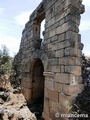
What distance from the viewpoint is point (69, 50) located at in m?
3.50

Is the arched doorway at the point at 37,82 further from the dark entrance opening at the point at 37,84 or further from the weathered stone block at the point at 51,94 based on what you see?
the weathered stone block at the point at 51,94

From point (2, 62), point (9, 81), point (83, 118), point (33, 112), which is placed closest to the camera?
point (83, 118)

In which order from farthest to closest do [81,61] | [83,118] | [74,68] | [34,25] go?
[34,25]
[81,61]
[74,68]
[83,118]

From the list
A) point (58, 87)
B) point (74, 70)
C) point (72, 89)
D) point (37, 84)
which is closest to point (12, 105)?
point (37, 84)

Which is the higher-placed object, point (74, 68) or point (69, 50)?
point (69, 50)

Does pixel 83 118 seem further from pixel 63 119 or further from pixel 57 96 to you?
pixel 57 96

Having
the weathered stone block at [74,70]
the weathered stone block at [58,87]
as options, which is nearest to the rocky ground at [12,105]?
the weathered stone block at [58,87]

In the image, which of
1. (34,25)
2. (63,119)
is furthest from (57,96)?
(34,25)

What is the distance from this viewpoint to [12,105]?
567cm

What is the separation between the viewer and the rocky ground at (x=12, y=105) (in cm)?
437

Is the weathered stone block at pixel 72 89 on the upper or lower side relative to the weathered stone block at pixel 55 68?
lower

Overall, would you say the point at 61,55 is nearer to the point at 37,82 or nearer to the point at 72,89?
the point at 72,89

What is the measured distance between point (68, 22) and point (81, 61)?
1.17 metres

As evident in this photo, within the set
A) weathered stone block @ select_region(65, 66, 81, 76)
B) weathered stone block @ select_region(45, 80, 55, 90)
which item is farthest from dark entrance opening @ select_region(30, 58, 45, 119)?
weathered stone block @ select_region(65, 66, 81, 76)
